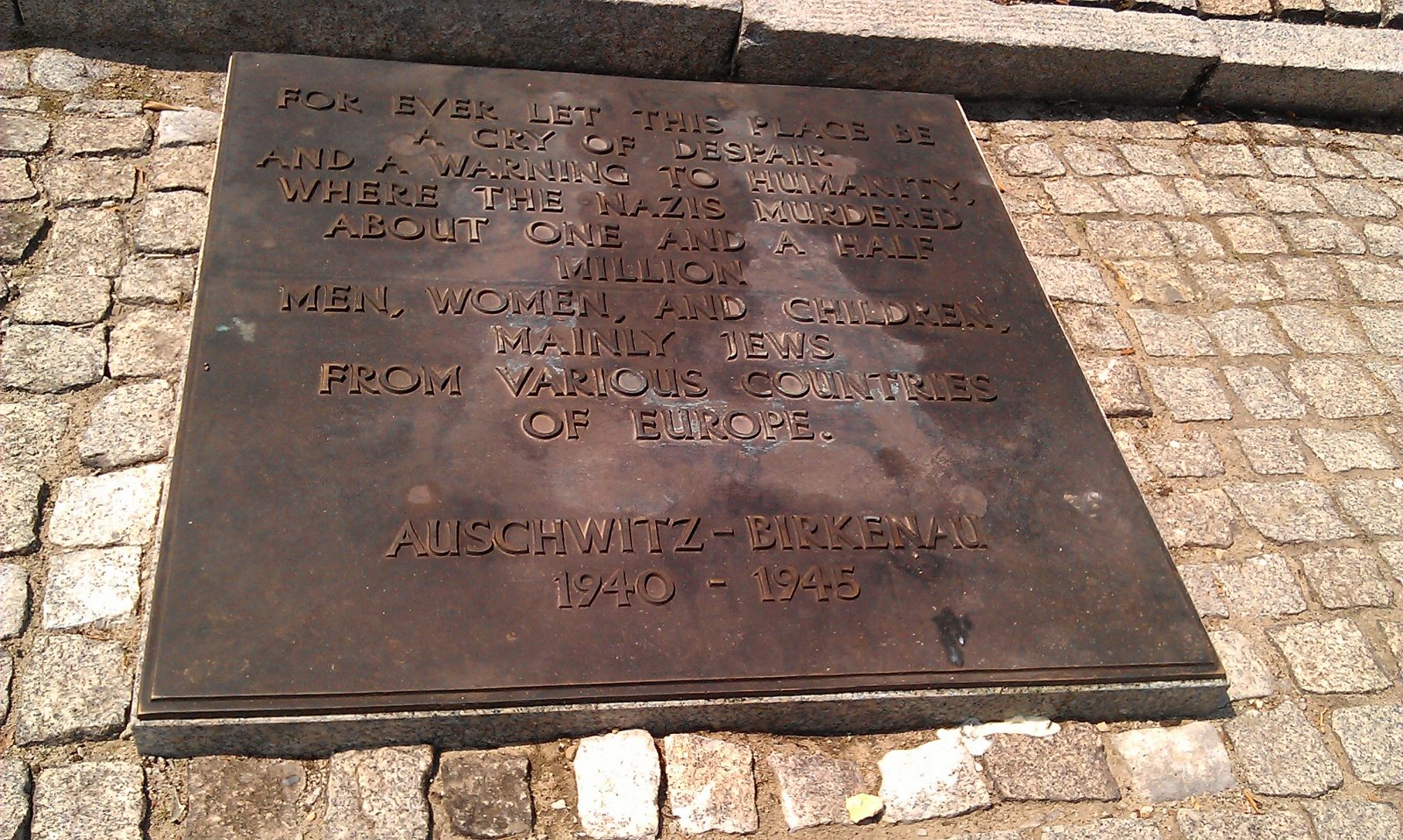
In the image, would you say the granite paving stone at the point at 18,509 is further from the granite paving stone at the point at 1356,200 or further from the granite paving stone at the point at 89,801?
the granite paving stone at the point at 1356,200

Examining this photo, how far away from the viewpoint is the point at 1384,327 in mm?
4059

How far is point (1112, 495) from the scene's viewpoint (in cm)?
310

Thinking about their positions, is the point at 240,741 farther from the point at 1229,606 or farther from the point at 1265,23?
the point at 1265,23

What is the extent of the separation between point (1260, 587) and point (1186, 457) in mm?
489

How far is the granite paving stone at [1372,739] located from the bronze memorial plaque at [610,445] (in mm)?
377

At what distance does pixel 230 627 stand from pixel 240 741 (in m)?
0.24

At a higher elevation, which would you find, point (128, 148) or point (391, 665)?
point (128, 148)

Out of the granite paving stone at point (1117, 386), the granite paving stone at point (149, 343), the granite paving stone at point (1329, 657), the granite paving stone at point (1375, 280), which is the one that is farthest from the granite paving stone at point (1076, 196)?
the granite paving stone at point (149, 343)

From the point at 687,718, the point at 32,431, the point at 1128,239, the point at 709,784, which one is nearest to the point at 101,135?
the point at 32,431

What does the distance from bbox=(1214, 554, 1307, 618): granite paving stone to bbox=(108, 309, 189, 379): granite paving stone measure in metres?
2.99

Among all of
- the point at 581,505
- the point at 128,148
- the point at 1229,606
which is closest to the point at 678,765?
the point at 581,505

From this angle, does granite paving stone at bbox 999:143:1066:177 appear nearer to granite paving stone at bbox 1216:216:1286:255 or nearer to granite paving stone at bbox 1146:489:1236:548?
granite paving stone at bbox 1216:216:1286:255

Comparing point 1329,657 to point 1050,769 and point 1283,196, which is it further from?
point 1283,196

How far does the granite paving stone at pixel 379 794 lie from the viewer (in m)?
2.32
